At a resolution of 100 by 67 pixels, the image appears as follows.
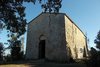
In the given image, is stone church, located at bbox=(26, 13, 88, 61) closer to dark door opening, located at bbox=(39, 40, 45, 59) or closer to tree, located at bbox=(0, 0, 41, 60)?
dark door opening, located at bbox=(39, 40, 45, 59)

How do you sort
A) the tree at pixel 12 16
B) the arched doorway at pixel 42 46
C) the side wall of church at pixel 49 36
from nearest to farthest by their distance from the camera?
the tree at pixel 12 16, the side wall of church at pixel 49 36, the arched doorway at pixel 42 46

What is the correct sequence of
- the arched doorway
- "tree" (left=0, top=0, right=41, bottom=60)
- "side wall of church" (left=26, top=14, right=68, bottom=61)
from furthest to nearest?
1. the arched doorway
2. "side wall of church" (left=26, top=14, right=68, bottom=61)
3. "tree" (left=0, top=0, right=41, bottom=60)

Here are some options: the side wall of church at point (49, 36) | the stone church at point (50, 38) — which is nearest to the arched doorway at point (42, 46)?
the stone church at point (50, 38)

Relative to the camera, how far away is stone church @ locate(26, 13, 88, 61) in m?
27.3

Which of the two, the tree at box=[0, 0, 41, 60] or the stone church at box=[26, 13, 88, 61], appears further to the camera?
the stone church at box=[26, 13, 88, 61]

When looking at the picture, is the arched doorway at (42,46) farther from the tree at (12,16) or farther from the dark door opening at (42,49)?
the tree at (12,16)

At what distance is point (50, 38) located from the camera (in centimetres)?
2809

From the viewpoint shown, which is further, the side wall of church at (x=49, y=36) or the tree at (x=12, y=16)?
the side wall of church at (x=49, y=36)

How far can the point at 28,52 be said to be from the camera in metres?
29.5

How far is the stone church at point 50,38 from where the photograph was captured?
89.7 feet

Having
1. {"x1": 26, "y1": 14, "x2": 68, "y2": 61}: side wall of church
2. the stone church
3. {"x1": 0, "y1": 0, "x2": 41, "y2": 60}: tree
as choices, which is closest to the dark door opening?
the stone church

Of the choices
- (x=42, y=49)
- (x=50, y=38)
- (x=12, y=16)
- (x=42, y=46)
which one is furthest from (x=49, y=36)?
(x=12, y=16)

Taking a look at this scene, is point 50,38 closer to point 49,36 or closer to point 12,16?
point 49,36

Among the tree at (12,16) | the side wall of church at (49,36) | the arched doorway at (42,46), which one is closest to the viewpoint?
the tree at (12,16)
